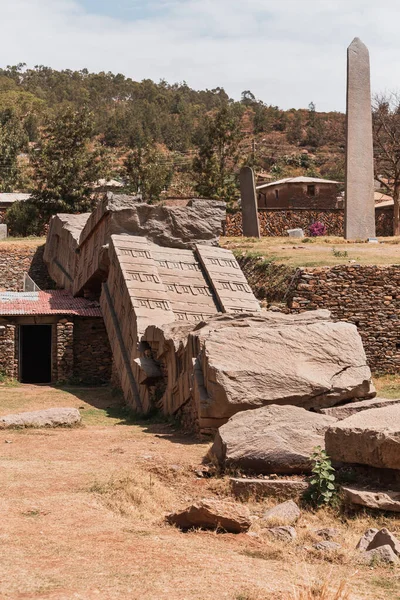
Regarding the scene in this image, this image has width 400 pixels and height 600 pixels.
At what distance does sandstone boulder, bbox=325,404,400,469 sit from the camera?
811cm

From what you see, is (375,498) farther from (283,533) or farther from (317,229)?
(317,229)

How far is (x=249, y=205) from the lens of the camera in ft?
97.4

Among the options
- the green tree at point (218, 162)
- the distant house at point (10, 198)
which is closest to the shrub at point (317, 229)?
the green tree at point (218, 162)

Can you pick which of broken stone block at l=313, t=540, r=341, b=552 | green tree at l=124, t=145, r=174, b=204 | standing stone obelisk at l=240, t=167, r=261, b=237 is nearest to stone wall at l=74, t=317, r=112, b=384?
standing stone obelisk at l=240, t=167, r=261, b=237

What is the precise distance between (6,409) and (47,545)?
26.6 feet

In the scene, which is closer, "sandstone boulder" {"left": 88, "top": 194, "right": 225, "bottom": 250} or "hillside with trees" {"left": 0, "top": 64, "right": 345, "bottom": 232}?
"sandstone boulder" {"left": 88, "top": 194, "right": 225, "bottom": 250}

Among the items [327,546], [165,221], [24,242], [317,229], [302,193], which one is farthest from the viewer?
[302,193]

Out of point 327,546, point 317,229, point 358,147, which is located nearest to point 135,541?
point 327,546

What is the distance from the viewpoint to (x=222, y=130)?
44906 mm

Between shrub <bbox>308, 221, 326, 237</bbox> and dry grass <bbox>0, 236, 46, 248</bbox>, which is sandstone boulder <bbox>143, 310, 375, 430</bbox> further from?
shrub <bbox>308, 221, 326, 237</bbox>

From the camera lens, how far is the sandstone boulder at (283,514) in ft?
25.4

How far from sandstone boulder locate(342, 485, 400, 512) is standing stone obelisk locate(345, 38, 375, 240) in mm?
18858

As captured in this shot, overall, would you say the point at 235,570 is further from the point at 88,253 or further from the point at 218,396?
the point at 88,253

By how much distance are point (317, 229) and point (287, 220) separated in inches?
55.8
